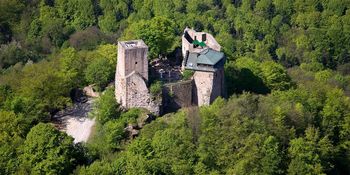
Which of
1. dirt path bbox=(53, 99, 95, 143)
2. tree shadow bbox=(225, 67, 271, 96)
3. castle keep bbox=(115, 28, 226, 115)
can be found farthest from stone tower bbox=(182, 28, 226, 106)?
dirt path bbox=(53, 99, 95, 143)

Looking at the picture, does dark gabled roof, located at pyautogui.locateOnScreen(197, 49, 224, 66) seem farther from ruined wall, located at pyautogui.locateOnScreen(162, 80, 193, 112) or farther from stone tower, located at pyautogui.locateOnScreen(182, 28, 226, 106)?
ruined wall, located at pyautogui.locateOnScreen(162, 80, 193, 112)

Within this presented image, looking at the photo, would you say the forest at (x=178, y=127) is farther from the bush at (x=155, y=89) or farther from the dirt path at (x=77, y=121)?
the bush at (x=155, y=89)

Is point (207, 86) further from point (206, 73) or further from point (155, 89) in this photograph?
point (155, 89)

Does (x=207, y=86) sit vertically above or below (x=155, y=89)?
below

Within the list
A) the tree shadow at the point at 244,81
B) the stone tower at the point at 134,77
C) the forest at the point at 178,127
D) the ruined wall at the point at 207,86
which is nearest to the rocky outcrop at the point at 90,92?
the forest at the point at 178,127

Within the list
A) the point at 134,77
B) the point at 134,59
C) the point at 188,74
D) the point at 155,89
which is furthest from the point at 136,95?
the point at 188,74

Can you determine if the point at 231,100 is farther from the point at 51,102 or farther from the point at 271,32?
the point at 271,32
